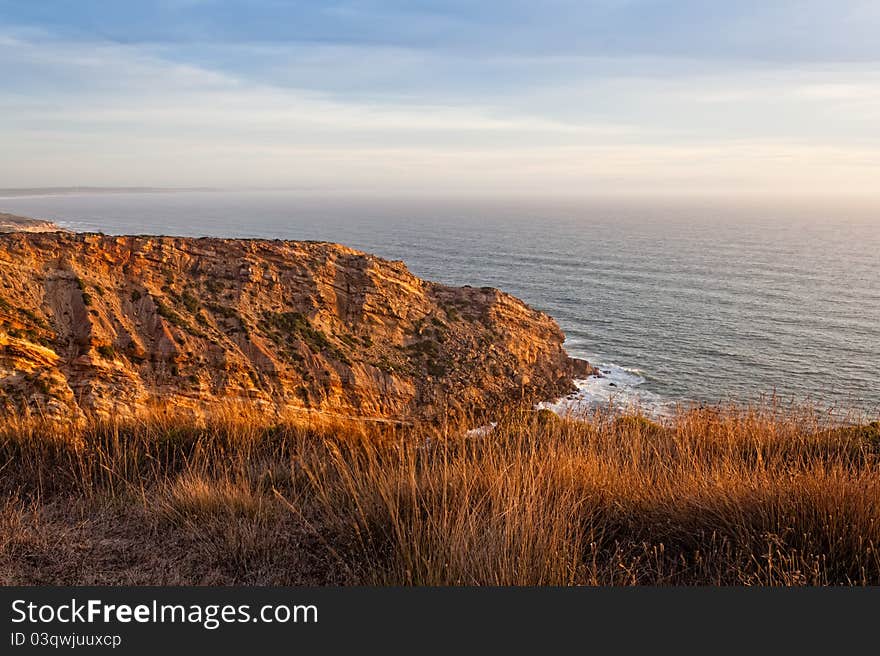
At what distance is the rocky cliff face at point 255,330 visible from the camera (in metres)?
25.9

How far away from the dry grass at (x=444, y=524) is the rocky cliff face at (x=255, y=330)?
16.6 m

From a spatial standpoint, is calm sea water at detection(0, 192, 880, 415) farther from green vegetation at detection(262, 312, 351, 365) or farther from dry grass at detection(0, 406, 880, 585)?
green vegetation at detection(262, 312, 351, 365)

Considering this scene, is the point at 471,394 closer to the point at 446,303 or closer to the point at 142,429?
the point at 446,303

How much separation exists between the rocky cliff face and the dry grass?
16.6m

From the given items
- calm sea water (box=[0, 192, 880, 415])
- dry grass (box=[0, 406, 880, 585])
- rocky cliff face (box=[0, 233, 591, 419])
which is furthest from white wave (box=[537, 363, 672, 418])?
dry grass (box=[0, 406, 880, 585])

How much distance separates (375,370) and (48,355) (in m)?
16.5

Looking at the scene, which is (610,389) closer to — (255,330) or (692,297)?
(255,330)

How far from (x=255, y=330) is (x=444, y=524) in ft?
105

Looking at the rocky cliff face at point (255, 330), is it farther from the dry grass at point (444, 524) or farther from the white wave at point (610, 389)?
the dry grass at point (444, 524)

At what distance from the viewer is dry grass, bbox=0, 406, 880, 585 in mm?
3109

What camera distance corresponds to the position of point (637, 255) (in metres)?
97.7

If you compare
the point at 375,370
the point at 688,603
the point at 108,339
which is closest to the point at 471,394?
the point at 375,370

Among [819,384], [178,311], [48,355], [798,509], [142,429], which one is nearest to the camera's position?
[798,509]

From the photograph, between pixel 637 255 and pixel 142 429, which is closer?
pixel 142 429
